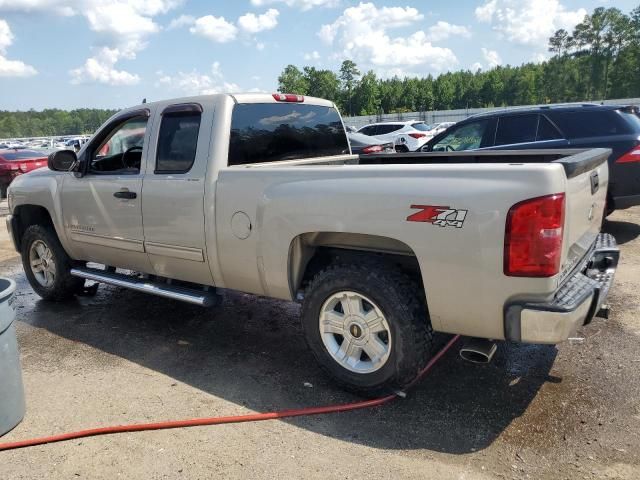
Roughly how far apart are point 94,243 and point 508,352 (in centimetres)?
375

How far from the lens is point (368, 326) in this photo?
3455mm

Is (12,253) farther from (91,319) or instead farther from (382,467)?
(382,467)

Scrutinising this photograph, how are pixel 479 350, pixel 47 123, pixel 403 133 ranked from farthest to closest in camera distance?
pixel 47 123 < pixel 403 133 < pixel 479 350

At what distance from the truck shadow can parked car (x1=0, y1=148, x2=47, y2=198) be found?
11579 millimetres

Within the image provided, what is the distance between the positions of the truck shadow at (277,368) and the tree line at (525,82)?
8046 cm

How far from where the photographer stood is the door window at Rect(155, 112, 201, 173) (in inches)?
167

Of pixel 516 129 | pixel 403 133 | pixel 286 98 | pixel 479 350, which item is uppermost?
pixel 286 98

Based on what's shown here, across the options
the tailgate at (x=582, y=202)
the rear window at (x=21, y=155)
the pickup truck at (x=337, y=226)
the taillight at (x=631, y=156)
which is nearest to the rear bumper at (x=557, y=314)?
the pickup truck at (x=337, y=226)

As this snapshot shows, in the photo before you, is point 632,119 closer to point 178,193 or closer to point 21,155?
point 178,193

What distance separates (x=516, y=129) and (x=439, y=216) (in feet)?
19.1

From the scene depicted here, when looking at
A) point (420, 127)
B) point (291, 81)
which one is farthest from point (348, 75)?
point (420, 127)

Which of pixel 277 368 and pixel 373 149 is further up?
pixel 373 149

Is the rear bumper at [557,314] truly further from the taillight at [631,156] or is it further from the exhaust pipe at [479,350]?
the taillight at [631,156]

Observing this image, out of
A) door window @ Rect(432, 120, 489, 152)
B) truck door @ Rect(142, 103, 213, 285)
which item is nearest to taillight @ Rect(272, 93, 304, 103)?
truck door @ Rect(142, 103, 213, 285)
